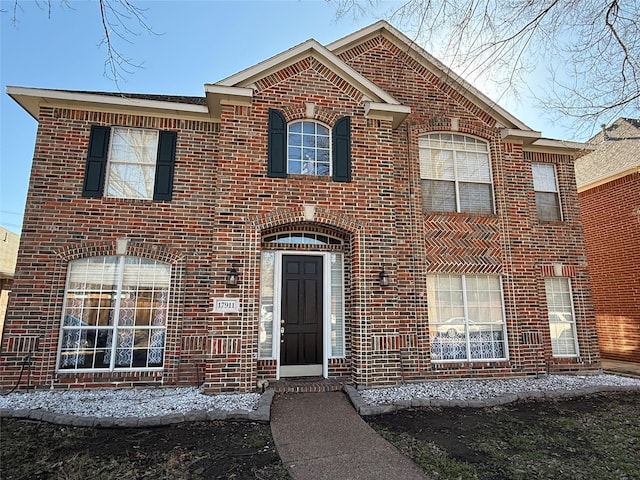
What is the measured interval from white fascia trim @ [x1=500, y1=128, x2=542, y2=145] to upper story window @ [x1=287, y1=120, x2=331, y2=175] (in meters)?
4.57

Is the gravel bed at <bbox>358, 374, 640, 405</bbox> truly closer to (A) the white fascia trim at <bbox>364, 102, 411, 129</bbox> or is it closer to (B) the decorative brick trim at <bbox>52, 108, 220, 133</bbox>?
(A) the white fascia trim at <bbox>364, 102, 411, 129</bbox>

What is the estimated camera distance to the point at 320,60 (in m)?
8.12

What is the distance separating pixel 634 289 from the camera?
10836mm

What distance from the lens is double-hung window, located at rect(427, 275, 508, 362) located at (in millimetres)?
8211

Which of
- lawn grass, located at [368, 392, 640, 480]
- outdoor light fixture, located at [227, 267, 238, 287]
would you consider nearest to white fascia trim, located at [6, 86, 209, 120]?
outdoor light fixture, located at [227, 267, 238, 287]

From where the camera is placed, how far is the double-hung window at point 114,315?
7129mm

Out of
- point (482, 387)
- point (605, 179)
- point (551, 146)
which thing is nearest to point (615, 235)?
point (605, 179)

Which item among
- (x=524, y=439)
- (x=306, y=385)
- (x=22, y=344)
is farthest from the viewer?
(x=306, y=385)

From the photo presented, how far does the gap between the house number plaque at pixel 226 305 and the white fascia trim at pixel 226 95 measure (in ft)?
13.0

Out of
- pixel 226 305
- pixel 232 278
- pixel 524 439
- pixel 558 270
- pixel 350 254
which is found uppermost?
pixel 350 254

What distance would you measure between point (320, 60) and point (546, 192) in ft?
22.2

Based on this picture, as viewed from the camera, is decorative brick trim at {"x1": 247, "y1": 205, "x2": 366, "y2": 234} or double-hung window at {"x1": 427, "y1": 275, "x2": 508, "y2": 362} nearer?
decorative brick trim at {"x1": 247, "y1": 205, "x2": 366, "y2": 234}

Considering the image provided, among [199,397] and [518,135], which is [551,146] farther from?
[199,397]

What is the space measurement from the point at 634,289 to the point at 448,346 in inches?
273
